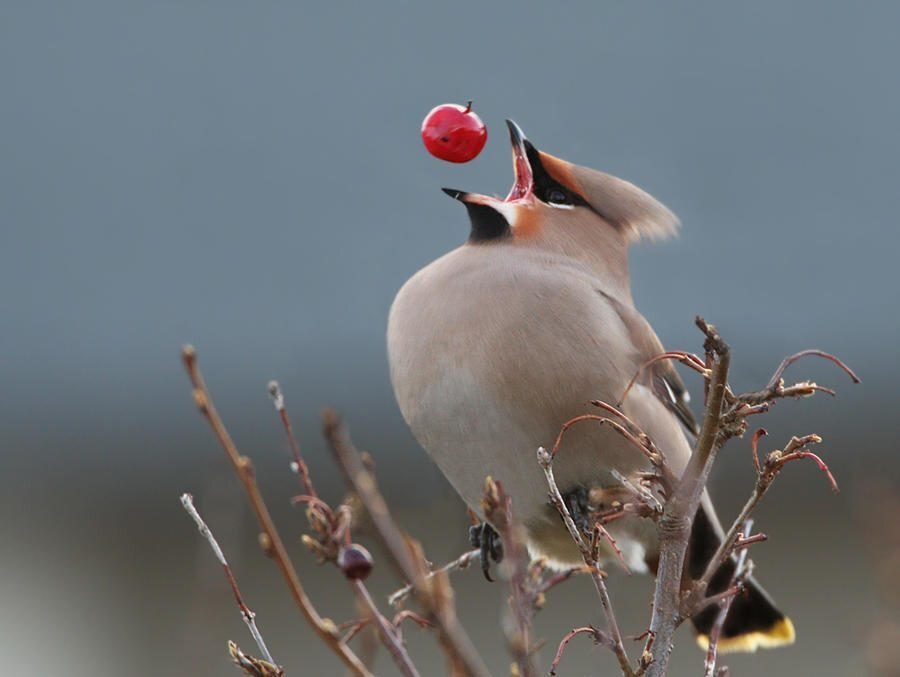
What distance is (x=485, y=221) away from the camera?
398cm

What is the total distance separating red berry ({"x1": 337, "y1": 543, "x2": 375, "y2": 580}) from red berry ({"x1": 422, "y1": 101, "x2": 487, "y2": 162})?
153 centimetres

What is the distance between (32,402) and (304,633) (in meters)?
3.31

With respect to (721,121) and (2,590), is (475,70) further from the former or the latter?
(2,590)

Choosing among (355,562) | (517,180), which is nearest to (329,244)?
(517,180)

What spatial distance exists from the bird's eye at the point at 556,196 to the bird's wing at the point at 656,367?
1.03ft

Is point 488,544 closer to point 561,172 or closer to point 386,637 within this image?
point 561,172

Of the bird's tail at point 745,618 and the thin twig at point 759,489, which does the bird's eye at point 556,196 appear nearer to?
the bird's tail at point 745,618

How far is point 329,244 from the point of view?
1238 cm

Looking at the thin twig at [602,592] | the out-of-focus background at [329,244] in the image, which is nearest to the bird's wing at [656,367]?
the thin twig at [602,592]

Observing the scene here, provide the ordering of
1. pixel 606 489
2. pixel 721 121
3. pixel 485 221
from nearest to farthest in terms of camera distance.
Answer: pixel 606 489
pixel 485 221
pixel 721 121

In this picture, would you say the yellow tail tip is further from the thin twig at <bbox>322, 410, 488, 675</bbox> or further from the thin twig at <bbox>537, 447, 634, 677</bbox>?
the thin twig at <bbox>322, 410, 488, 675</bbox>

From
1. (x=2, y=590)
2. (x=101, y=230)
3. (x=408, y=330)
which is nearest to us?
(x=408, y=330)

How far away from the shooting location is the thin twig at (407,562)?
163 centimetres

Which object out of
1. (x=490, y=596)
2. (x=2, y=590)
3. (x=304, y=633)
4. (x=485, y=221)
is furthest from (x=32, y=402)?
(x=485, y=221)
